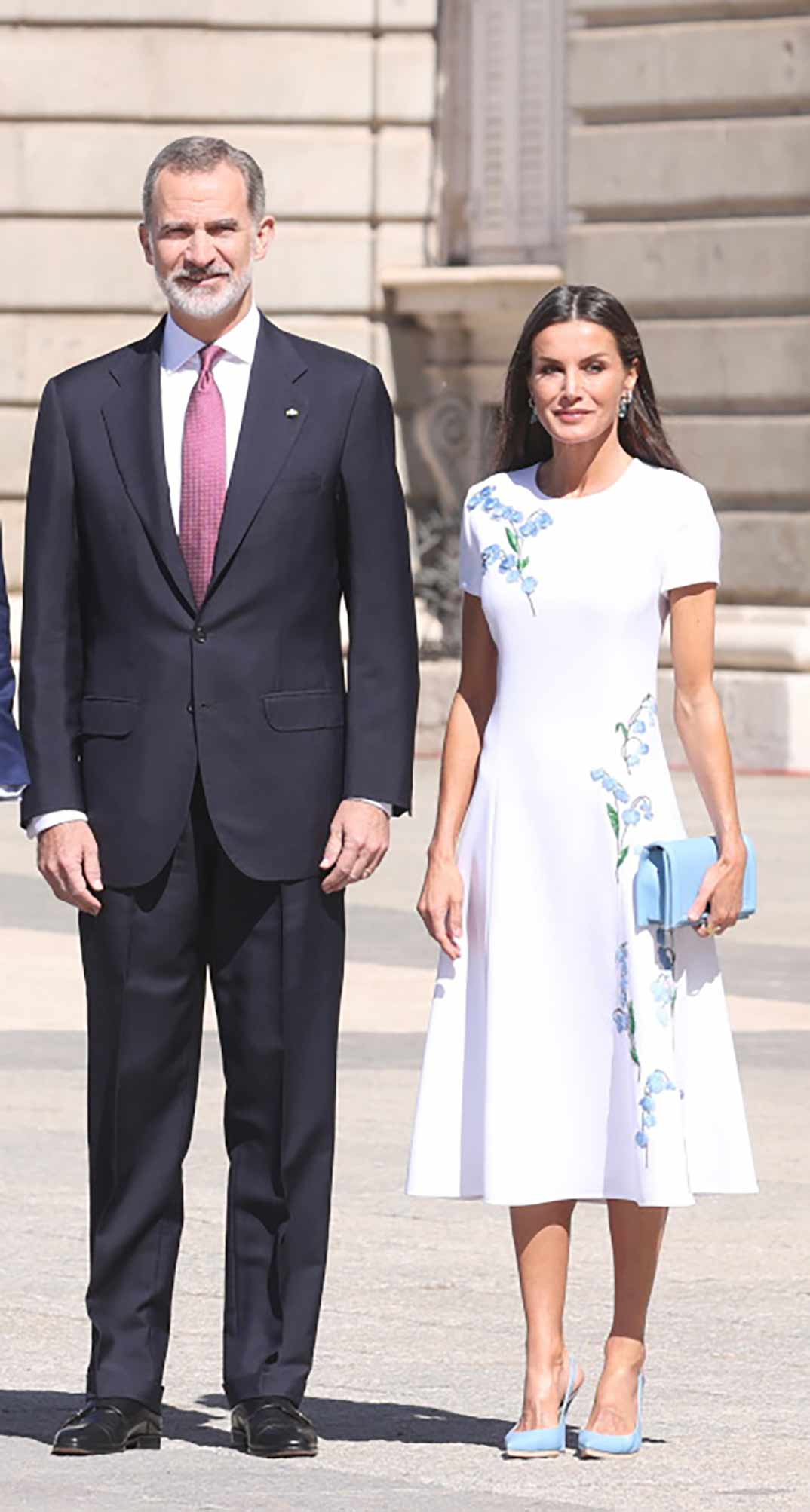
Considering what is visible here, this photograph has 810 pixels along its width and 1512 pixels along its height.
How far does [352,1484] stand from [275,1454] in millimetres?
209

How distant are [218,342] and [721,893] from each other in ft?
3.72

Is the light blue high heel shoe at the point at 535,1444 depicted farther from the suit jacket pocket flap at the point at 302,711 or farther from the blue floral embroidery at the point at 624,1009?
the suit jacket pocket flap at the point at 302,711

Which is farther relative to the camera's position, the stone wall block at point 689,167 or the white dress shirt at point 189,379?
the stone wall block at point 689,167

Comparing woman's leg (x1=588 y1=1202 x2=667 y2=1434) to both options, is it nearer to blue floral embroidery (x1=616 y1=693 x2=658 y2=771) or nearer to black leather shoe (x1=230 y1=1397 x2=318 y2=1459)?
black leather shoe (x1=230 y1=1397 x2=318 y2=1459)

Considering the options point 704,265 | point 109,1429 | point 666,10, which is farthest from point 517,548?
point 666,10

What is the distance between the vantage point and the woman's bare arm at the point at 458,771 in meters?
5.37

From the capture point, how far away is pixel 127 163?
19766 millimetres

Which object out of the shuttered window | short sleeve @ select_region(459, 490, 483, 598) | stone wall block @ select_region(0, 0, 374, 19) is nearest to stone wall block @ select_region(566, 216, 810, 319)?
the shuttered window

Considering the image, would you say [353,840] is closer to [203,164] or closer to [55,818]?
[55,818]

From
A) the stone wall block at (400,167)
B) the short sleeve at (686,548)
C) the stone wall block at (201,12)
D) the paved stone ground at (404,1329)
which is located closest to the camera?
the paved stone ground at (404,1329)

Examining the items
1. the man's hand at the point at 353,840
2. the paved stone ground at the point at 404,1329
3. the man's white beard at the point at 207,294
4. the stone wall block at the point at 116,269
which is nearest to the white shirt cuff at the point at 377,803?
the man's hand at the point at 353,840

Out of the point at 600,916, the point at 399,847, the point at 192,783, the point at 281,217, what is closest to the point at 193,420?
the point at 192,783

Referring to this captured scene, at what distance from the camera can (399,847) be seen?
15.1 m

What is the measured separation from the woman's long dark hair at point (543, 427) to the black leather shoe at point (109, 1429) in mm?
1558
